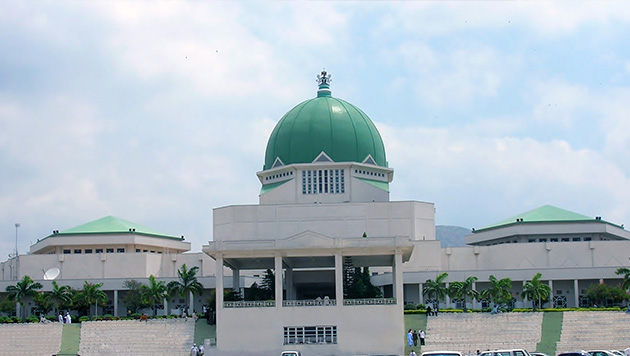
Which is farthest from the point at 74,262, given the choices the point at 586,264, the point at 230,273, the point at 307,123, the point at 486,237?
the point at 586,264

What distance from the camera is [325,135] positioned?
7175 cm

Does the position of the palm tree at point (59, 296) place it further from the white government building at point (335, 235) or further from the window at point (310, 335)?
the window at point (310, 335)

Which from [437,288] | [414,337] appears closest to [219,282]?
[414,337]

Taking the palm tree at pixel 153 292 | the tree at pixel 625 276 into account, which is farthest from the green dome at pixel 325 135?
the tree at pixel 625 276

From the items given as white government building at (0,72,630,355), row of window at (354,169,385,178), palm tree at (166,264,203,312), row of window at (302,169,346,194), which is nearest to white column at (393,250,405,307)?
white government building at (0,72,630,355)

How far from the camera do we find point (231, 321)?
174ft

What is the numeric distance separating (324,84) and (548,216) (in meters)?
21.3

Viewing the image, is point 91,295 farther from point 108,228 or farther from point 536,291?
point 536,291

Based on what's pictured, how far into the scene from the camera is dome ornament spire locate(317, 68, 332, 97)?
75812 mm

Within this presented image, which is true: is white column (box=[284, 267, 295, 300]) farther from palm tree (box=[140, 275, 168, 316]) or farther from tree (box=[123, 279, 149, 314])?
tree (box=[123, 279, 149, 314])

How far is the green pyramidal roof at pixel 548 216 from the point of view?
7756 centimetres

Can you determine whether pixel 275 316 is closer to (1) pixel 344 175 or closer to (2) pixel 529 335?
(2) pixel 529 335

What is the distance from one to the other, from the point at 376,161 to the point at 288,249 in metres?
21.8

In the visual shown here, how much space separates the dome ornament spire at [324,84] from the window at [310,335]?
27.3m
